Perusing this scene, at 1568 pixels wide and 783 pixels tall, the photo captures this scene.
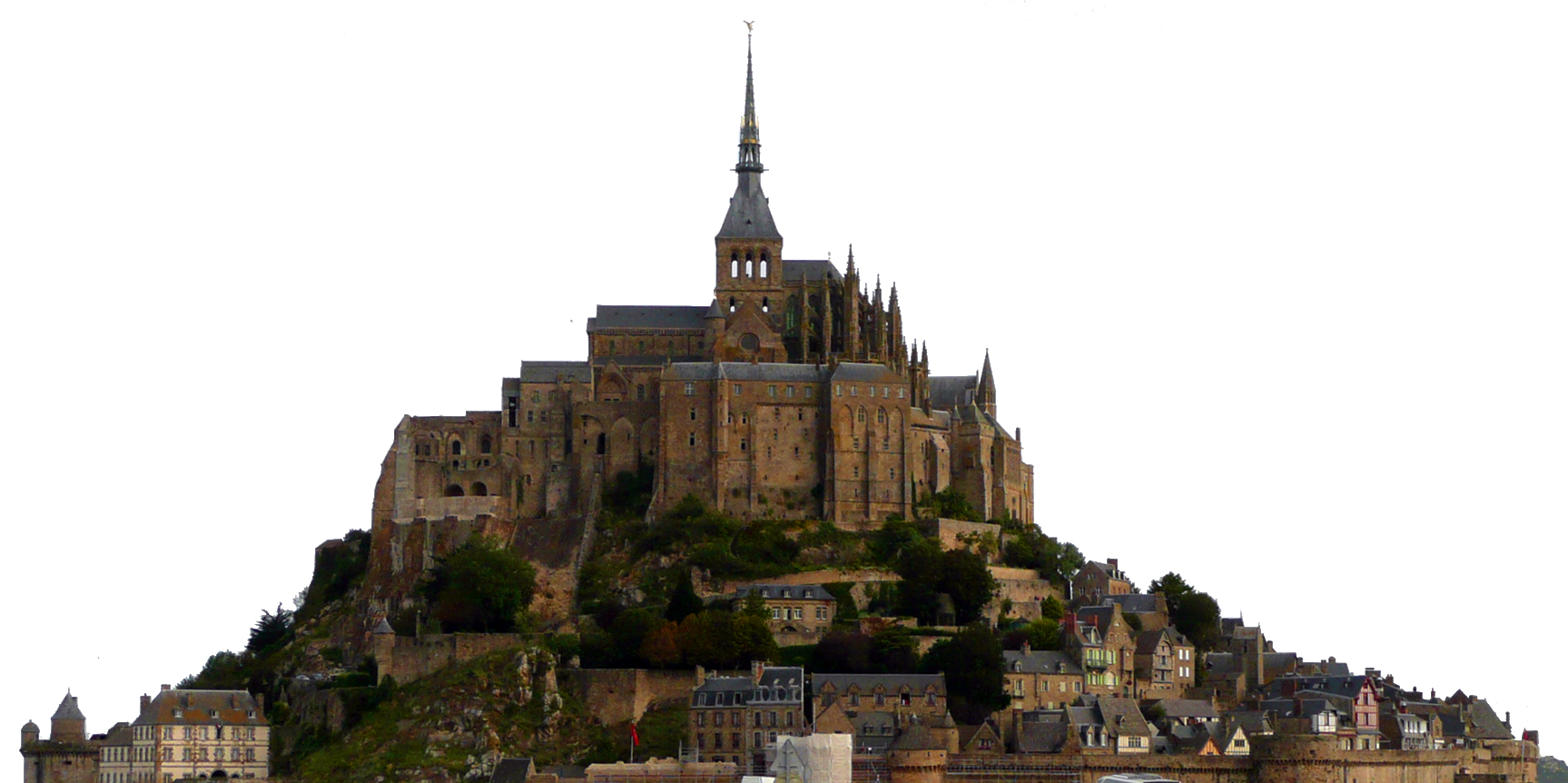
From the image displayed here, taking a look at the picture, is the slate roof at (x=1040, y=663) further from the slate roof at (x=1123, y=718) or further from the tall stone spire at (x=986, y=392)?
the tall stone spire at (x=986, y=392)

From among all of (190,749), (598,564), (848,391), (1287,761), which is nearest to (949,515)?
(848,391)

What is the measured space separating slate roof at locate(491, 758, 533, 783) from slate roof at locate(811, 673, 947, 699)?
389 inches

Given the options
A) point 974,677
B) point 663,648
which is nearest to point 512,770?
point 663,648

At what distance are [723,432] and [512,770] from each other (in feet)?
74.6

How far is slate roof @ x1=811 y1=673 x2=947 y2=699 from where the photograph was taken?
91.1 metres

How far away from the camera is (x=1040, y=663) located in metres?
94.8

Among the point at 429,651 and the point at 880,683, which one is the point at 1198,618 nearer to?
the point at 880,683

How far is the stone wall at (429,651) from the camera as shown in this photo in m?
96.1

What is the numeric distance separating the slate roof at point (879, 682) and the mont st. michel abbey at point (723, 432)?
15.0 metres

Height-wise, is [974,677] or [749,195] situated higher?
[749,195]

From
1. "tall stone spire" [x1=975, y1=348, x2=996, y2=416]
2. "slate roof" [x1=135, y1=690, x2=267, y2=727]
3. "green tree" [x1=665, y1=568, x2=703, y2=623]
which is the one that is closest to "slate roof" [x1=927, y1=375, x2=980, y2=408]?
"tall stone spire" [x1=975, y1=348, x2=996, y2=416]

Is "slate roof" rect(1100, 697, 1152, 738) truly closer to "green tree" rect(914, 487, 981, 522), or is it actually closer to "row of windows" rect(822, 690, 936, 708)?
"row of windows" rect(822, 690, 936, 708)

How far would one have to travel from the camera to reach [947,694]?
9275cm

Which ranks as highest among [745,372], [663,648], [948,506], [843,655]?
[745,372]
